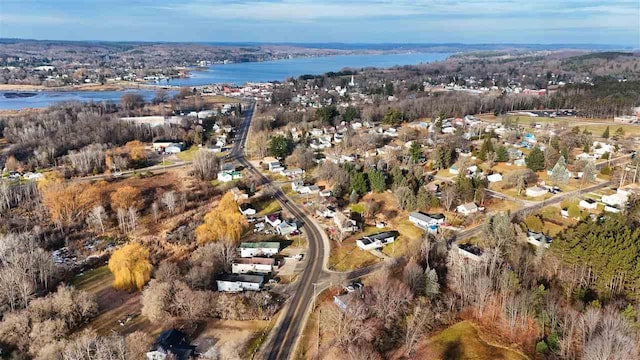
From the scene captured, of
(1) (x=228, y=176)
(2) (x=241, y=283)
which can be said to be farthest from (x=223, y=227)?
(1) (x=228, y=176)

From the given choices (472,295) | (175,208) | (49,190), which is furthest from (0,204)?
(472,295)

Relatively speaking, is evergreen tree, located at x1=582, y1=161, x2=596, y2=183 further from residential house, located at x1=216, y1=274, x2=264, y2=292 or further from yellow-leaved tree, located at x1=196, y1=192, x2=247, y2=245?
residential house, located at x1=216, y1=274, x2=264, y2=292

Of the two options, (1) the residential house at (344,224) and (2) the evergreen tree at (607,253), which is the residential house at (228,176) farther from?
(2) the evergreen tree at (607,253)

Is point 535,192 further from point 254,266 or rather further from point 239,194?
point 239,194

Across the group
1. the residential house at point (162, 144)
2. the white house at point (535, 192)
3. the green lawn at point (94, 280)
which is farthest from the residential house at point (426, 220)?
the residential house at point (162, 144)

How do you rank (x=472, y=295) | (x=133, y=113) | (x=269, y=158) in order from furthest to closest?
(x=133, y=113) → (x=269, y=158) → (x=472, y=295)

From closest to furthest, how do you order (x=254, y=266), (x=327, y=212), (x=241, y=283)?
(x=241, y=283) → (x=254, y=266) → (x=327, y=212)

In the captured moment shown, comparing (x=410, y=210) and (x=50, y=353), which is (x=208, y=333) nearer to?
(x=50, y=353)
